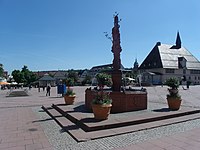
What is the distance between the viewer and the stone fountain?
34.4ft

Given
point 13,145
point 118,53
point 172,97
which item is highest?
point 118,53

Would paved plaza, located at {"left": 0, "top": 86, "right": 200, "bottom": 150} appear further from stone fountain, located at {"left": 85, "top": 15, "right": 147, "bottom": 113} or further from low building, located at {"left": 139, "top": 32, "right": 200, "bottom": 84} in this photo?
low building, located at {"left": 139, "top": 32, "right": 200, "bottom": 84}

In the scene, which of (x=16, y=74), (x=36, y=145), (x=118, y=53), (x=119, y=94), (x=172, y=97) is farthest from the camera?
(x=16, y=74)

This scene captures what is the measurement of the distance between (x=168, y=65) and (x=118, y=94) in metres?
66.0

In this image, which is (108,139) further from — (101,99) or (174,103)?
(174,103)

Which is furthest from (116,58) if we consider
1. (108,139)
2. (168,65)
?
(168,65)

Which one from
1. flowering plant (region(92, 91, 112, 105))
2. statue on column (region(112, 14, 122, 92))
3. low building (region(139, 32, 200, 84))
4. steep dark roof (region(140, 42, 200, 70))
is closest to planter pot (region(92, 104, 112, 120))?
flowering plant (region(92, 91, 112, 105))

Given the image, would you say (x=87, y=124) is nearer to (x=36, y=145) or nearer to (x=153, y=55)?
(x=36, y=145)

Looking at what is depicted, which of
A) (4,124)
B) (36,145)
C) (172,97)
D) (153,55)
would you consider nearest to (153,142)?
(36,145)

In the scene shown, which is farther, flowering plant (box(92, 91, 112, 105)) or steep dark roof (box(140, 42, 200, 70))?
steep dark roof (box(140, 42, 200, 70))

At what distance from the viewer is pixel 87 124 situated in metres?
7.56

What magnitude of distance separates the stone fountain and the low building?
190 feet

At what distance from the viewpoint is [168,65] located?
237 ft

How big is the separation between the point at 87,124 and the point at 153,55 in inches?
2845
